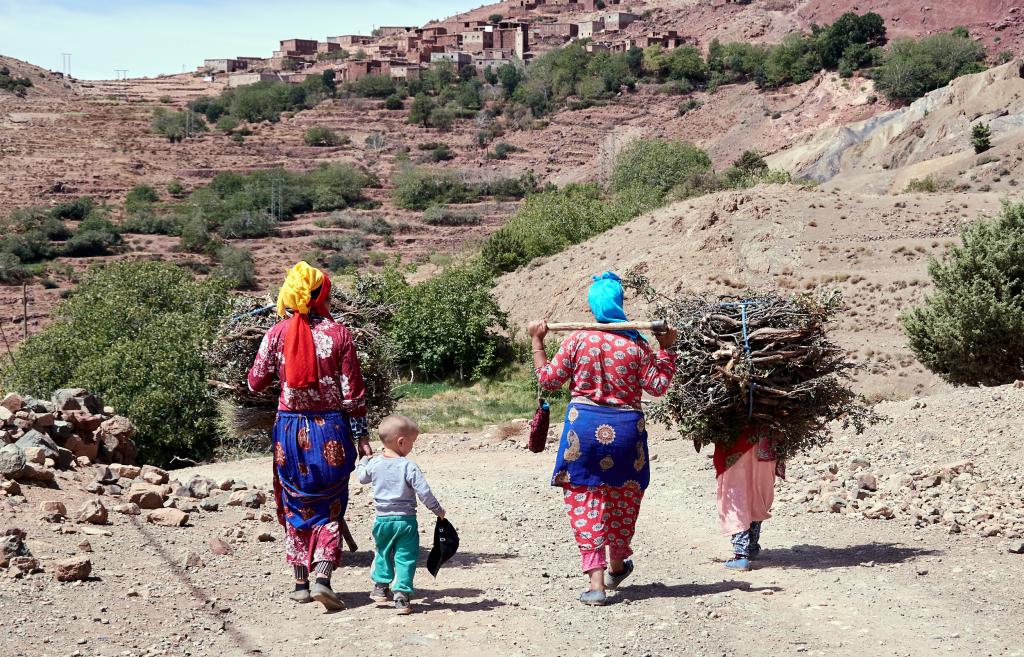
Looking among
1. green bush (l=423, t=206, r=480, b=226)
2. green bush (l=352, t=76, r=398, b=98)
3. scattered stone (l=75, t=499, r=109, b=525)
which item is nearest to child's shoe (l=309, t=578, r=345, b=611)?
scattered stone (l=75, t=499, r=109, b=525)

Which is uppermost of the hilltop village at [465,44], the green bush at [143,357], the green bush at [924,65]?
the hilltop village at [465,44]

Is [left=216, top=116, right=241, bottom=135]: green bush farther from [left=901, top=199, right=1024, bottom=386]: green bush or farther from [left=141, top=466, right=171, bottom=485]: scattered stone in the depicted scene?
[left=141, top=466, right=171, bottom=485]: scattered stone

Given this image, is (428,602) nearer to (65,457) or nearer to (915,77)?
(65,457)

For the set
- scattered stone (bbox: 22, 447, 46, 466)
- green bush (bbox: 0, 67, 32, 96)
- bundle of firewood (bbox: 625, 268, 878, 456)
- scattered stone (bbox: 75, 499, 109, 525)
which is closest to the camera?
bundle of firewood (bbox: 625, 268, 878, 456)

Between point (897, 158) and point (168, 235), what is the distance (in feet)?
129

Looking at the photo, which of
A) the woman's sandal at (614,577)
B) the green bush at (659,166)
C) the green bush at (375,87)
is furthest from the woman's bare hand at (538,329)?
the green bush at (375,87)

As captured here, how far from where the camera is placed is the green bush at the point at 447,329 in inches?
974

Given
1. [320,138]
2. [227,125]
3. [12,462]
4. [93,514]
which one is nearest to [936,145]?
[12,462]

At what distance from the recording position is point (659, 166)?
47312mm

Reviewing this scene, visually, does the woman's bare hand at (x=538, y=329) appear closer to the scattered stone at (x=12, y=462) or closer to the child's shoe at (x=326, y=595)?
the child's shoe at (x=326, y=595)

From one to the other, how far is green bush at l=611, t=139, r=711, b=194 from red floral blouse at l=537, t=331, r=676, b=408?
38.6 meters

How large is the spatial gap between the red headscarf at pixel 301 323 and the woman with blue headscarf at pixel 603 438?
1.12 meters

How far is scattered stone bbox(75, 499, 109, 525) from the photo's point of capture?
747 cm

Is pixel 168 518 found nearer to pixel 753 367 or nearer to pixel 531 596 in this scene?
pixel 531 596
